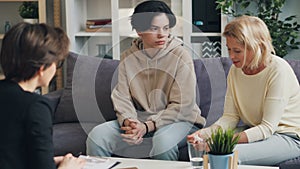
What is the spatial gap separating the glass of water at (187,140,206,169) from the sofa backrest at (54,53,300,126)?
2.56ft

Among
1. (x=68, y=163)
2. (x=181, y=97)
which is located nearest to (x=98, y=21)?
(x=181, y=97)

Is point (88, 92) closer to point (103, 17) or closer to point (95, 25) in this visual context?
point (95, 25)

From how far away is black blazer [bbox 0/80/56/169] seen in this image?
1.44 meters

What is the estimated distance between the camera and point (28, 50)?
1.46m

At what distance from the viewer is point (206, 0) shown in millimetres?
3750

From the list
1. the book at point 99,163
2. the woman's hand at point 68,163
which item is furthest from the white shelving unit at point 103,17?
the woman's hand at point 68,163

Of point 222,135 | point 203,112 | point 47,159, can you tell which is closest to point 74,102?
point 203,112

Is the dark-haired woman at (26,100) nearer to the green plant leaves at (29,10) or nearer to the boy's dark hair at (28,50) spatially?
the boy's dark hair at (28,50)

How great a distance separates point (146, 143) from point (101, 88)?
574 millimetres

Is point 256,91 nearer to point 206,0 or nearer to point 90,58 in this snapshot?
point 90,58

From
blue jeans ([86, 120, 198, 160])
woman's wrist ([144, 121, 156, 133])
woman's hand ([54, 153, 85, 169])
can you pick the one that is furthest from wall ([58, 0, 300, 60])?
woman's hand ([54, 153, 85, 169])

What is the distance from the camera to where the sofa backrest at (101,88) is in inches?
116

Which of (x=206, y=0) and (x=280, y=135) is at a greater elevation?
(x=206, y=0)

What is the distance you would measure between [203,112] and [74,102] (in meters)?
0.76
